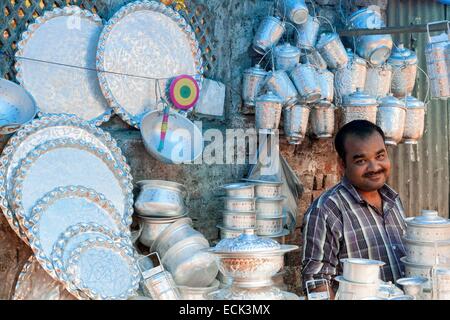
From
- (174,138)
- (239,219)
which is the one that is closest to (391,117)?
(239,219)

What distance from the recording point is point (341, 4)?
4.59 m

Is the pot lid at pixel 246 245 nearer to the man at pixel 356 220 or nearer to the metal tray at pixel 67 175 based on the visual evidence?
the man at pixel 356 220

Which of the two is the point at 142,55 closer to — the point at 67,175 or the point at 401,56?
the point at 67,175

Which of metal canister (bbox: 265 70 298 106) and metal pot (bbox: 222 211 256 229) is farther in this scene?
metal canister (bbox: 265 70 298 106)

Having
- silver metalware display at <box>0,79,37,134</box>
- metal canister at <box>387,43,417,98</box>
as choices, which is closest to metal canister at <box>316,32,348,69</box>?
metal canister at <box>387,43,417,98</box>

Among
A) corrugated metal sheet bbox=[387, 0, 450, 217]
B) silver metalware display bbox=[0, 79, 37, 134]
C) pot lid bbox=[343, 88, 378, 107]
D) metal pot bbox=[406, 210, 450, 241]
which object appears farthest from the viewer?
corrugated metal sheet bbox=[387, 0, 450, 217]

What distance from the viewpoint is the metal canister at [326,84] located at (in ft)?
13.3

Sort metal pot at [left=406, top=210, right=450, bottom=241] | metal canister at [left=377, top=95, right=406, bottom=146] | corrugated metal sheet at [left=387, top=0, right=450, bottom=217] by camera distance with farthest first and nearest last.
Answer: corrugated metal sheet at [left=387, top=0, right=450, bottom=217] < metal canister at [left=377, top=95, right=406, bottom=146] < metal pot at [left=406, top=210, right=450, bottom=241]

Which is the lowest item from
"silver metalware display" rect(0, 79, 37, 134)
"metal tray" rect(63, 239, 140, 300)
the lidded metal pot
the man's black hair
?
"metal tray" rect(63, 239, 140, 300)

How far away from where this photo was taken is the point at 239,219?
3783 millimetres

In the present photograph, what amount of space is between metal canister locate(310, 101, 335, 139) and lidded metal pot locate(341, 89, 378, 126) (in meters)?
0.12

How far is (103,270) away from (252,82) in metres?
1.61

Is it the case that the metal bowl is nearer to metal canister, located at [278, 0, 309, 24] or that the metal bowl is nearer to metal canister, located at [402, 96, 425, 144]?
metal canister, located at [278, 0, 309, 24]

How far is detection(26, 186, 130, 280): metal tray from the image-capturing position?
289cm
